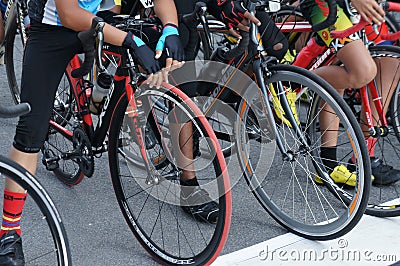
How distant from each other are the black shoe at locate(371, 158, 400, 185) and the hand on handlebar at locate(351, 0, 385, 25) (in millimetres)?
1186

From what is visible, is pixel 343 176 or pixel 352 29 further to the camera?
pixel 343 176

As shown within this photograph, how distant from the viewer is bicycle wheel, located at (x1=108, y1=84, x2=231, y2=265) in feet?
10.3


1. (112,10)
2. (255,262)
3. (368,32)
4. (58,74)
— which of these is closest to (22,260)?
(58,74)

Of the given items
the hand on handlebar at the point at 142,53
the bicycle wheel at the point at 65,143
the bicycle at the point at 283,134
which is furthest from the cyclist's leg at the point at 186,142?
the bicycle wheel at the point at 65,143

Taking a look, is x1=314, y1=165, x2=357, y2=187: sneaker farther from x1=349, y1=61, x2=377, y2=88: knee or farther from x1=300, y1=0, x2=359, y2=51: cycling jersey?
x1=300, y1=0, x2=359, y2=51: cycling jersey

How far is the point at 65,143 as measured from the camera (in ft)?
13.6

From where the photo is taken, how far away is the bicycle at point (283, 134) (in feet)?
11.5

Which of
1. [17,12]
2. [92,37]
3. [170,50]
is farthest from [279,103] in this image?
[17,12]

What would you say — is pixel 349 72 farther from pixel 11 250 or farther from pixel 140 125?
pixel 11 250

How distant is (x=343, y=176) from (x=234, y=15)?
1328 mm

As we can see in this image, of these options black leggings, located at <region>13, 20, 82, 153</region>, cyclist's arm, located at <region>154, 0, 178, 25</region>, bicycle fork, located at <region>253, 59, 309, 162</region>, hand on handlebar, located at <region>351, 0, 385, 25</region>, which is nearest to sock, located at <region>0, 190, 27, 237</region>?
black leggings, located at <region>13, 20, 82, 153</region>

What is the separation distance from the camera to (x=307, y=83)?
3.52 meters

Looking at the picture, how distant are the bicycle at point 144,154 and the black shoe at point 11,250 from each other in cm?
71

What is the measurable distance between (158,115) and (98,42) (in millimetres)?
684
